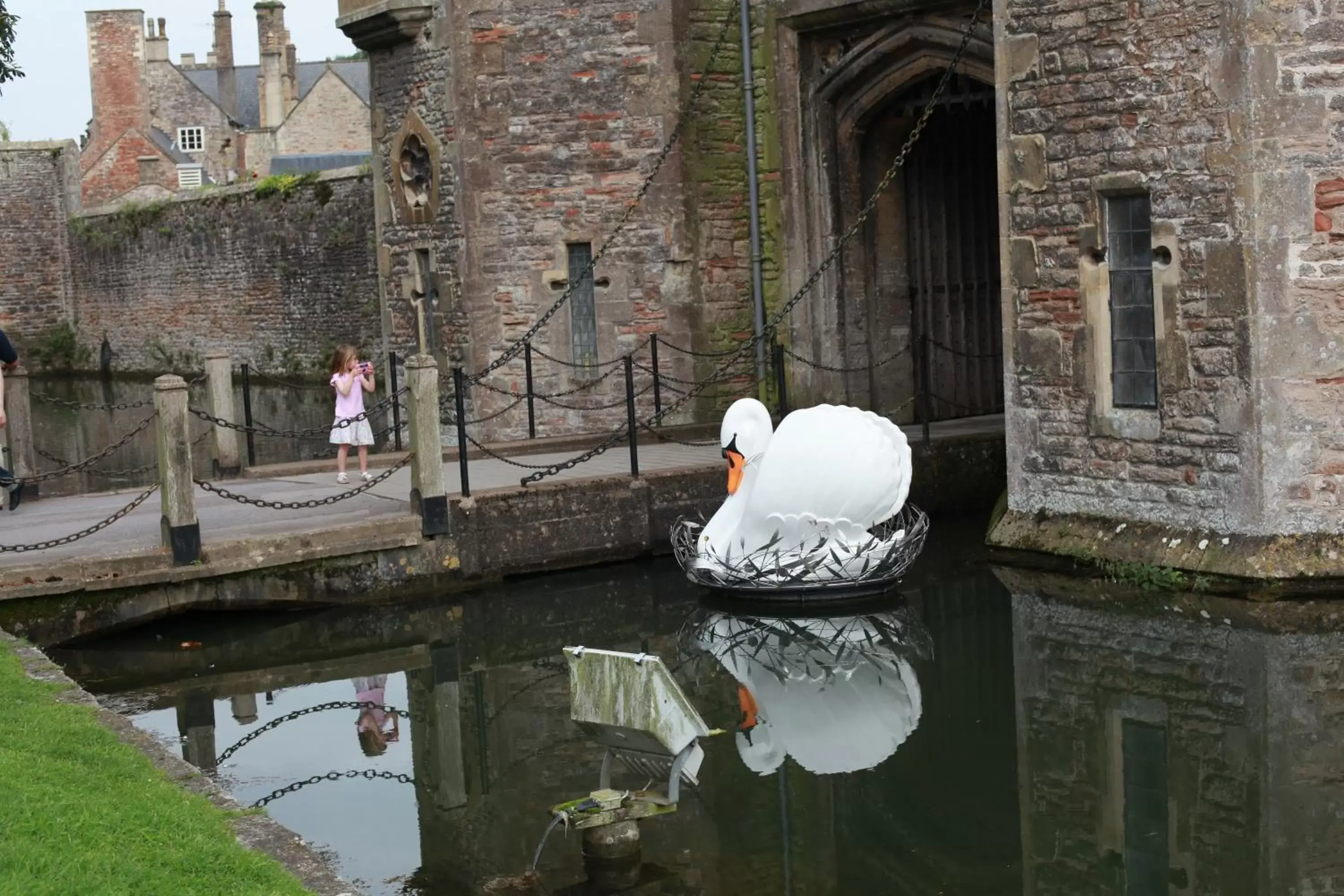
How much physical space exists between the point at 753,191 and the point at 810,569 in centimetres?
573

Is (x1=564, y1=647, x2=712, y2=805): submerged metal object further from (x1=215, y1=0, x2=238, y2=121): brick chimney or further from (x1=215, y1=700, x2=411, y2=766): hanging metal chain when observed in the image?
(x1=215, y1=0, x2=238, y2=121): brick chimney

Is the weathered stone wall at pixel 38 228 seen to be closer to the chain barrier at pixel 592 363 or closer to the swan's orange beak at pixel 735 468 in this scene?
the chain barrier at pixel 592 363

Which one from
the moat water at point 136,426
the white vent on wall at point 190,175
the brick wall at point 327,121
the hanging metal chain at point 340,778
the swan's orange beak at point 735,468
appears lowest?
the hanging metal chain at point 340,778

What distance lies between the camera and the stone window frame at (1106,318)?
36.7 ft

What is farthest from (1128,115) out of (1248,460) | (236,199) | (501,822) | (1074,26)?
(236,199)

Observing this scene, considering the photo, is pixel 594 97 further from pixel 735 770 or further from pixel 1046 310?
pixel 735 770

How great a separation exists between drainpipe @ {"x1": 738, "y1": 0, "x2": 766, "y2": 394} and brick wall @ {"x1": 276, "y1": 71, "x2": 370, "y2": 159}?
42215 mm

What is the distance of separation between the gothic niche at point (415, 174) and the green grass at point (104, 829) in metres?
9.72

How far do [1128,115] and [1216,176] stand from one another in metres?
0.75

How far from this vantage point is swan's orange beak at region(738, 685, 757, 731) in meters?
8.57

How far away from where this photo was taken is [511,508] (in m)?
12.5

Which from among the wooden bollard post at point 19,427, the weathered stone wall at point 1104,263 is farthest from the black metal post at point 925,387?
the wooden bollard post at point 19,427

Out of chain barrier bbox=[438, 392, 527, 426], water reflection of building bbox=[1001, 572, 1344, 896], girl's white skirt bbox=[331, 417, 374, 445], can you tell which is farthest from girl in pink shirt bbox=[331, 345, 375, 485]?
water reflection of building bbox=[1001, 572, 1344, 896]

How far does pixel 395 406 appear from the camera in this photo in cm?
1588
